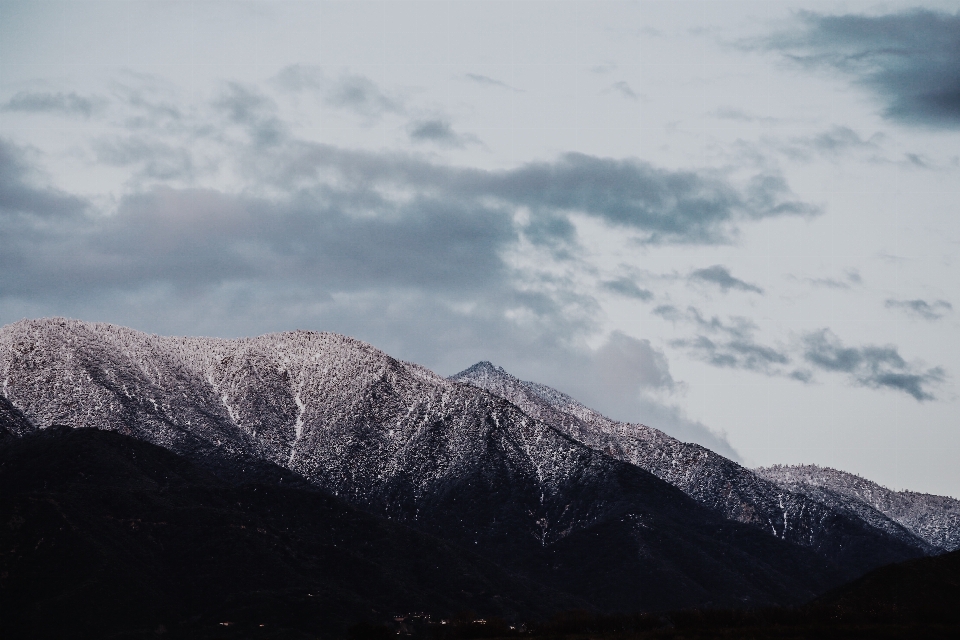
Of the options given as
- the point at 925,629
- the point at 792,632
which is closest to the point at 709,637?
the point at 792,632

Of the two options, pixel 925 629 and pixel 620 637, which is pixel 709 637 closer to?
pixel 620 637

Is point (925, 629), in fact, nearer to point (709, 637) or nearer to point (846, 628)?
point (846, 628)

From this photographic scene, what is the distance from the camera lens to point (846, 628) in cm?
19262

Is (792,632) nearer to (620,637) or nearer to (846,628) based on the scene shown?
(846,628)

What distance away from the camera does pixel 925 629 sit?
624ft

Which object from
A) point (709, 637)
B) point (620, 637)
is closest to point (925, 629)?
point (709, 637)

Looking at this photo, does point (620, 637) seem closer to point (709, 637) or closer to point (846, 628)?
point (709, 637)

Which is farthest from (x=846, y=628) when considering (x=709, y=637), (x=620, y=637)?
(x=620, y=637)

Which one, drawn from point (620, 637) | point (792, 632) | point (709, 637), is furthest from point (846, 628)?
point (620, 637)

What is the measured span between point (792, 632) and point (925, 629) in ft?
62.5

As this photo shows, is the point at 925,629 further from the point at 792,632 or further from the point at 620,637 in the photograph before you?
the point at 620,637

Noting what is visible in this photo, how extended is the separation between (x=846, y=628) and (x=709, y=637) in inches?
797

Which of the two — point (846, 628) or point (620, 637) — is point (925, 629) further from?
point (620, 637)

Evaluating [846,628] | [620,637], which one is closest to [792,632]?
[846,628]
